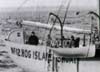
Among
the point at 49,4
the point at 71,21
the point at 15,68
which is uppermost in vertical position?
the point at 49,4

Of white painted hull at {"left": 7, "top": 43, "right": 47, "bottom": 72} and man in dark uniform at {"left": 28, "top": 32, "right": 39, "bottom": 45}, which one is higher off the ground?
man in dark uniform at {"left": 28, "top": 32, "right": 39, "bottom": 45}

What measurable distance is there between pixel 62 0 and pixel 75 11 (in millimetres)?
144

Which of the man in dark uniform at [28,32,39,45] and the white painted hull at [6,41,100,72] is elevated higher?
the man in dark uniform at [28,32,39,45]

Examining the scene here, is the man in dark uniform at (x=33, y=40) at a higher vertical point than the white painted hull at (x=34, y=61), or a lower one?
higher

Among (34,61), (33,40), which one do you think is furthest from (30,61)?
(33,40)

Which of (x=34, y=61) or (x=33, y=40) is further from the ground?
(x=33, y=40)

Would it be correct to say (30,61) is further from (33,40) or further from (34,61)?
(33,40)

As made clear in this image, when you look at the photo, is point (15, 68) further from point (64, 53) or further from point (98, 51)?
point (98, 51)

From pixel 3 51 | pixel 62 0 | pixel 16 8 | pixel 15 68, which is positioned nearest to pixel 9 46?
pixel 3 51

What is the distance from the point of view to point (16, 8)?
1970 millimetres

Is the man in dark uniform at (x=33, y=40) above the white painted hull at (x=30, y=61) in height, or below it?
above

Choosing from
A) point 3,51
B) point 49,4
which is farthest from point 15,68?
point 49,4

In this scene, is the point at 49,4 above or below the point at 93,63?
above

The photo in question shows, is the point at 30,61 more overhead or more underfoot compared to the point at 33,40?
more underfoot
